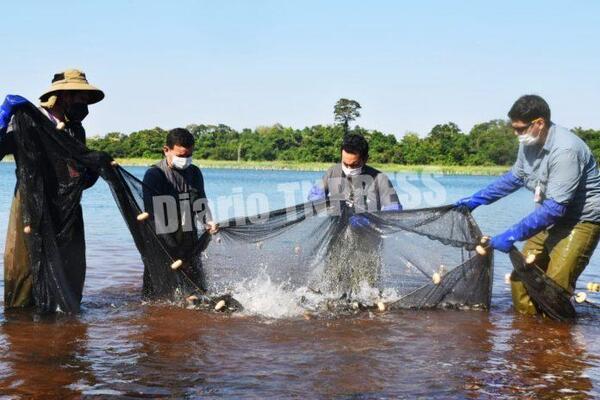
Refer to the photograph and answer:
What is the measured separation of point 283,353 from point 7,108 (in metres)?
2.98

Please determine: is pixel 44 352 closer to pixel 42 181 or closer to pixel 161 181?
pixel 42 181

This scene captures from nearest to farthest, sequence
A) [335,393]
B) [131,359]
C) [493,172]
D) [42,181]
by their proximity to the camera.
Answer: [335,393] < [131,359] < [42,181] < [493,172]

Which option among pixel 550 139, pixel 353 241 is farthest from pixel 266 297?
pixel 550 139

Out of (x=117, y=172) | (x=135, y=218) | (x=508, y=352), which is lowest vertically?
(x=508, y=352)

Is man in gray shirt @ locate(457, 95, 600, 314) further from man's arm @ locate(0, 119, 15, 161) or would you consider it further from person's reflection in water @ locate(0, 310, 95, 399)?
man's arm @ locate(0, 119, 15, 161)

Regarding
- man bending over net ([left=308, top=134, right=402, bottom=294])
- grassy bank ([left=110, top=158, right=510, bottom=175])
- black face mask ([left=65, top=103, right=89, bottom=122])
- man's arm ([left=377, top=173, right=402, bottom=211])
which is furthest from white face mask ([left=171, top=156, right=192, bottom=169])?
grassy bank ([left=110, top=158, right=510, bottom=175])

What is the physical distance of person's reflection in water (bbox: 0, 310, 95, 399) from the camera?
4.39m

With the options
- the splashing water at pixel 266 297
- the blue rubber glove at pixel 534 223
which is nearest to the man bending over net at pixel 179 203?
the splashing water at pixel 266 297

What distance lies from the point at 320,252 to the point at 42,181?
259 cm

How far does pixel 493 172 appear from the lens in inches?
3000

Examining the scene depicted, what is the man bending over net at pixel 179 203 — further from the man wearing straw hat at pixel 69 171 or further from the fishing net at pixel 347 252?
the man wearing straw hat at pixel 69 171

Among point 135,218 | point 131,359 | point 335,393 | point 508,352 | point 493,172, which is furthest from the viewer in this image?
point 493,172

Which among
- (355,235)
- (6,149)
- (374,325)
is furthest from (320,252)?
(6,149)

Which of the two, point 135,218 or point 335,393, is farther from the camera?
point 135,218
